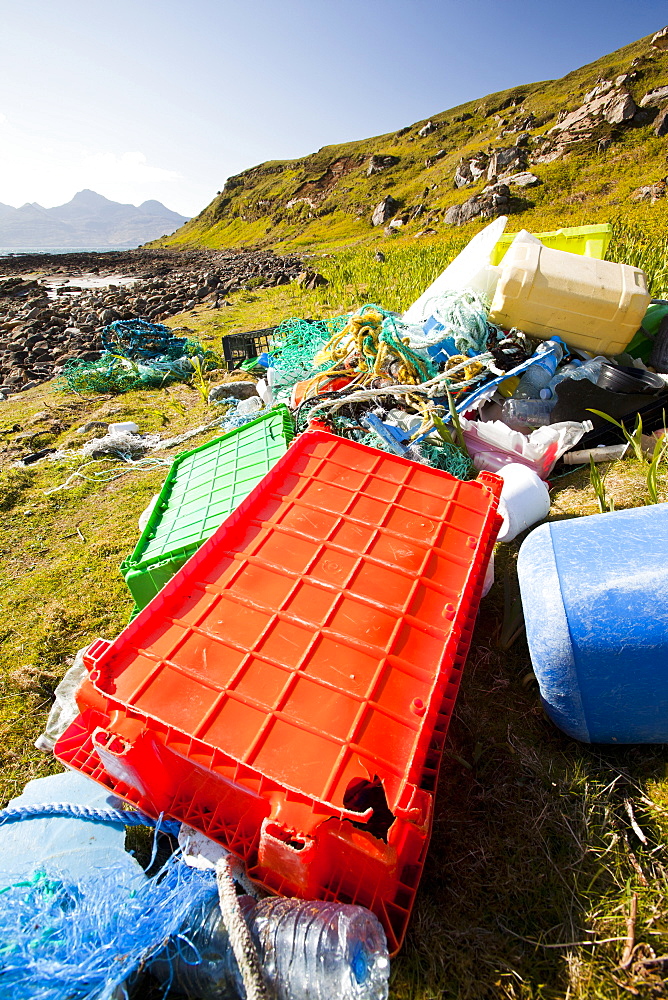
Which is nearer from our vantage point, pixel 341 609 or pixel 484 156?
pixel 341 609

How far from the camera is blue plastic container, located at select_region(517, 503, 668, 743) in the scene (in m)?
1.71

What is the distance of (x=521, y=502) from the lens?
9.97ft

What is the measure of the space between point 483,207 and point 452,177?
16.1 m

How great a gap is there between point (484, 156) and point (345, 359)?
1410 inches

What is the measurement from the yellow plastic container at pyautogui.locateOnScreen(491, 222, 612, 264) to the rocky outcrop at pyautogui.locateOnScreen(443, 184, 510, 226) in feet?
57.9

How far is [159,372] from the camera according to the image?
A: 323 inches

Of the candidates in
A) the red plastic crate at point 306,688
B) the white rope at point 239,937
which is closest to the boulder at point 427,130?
the red plastic crate at point 306,688

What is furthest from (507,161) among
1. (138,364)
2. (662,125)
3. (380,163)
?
(380,163)

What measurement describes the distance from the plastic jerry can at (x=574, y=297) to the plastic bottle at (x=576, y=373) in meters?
0.30

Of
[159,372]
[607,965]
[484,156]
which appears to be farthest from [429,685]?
[484,156]

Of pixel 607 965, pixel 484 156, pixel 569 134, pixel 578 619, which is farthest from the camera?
pixel 484 156

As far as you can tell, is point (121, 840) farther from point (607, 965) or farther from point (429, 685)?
point (607, 965)

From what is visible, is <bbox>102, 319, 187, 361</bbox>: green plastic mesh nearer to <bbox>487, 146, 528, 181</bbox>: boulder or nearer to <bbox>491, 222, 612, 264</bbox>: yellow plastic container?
<bbox>491, 222, 612, 264</bbox>: yellow plastic container

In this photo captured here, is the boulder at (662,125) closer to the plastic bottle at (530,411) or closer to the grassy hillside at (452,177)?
the grassy hillside at (452,177)
